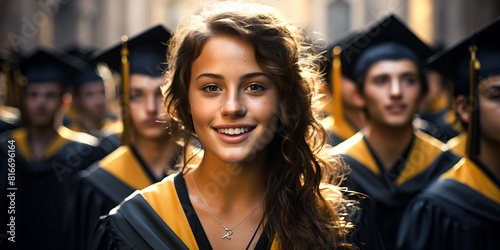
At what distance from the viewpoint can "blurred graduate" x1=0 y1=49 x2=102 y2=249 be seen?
4.44 meters

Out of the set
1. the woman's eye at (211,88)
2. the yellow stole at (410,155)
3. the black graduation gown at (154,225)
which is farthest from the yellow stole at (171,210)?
the yellow stole at (410,155)

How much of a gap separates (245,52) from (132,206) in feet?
2.58

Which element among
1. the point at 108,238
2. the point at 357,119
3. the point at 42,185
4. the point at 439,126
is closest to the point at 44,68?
the point at 42,185

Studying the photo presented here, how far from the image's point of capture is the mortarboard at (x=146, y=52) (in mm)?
3492

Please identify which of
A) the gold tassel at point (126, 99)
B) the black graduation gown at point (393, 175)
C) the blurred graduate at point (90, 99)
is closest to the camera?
the gold tassel at point (126, 99)

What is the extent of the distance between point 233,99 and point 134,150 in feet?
5.87

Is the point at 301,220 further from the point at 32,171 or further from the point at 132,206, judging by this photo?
the point at 32,171

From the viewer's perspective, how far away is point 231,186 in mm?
2145

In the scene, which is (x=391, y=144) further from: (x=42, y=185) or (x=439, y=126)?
(x=439, y=126)

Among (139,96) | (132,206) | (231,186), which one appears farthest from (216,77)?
(139,96)

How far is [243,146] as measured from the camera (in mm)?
→ 1962

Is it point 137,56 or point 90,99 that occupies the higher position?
point 137,56

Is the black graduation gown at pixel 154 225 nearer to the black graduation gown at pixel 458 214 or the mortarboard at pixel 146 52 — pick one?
the black graduation gown at pixel 458 214

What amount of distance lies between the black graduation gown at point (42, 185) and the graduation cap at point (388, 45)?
8.70 feet
